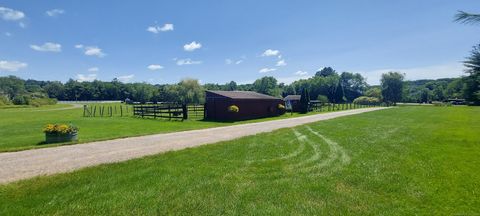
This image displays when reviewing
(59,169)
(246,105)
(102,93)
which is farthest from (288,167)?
(102,93)

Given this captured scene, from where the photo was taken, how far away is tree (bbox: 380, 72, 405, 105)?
9844cm

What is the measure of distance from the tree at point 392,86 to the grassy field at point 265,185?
100834 millimetres

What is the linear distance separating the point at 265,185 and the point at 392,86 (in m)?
107

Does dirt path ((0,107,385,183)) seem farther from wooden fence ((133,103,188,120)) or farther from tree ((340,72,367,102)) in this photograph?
tree ((340,72,367,102))

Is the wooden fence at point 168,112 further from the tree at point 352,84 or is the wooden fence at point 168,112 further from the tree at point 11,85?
the tree at point 11,85

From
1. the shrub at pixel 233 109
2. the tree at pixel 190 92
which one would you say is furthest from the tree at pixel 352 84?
the shrub at pixel 233 109

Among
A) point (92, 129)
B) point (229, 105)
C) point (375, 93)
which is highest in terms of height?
point (375, 93)

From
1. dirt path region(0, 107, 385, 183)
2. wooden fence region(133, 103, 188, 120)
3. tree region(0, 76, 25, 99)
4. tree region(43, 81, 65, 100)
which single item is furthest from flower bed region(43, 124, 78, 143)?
tree region(0, 76, 25, 99)

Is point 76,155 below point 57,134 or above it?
below

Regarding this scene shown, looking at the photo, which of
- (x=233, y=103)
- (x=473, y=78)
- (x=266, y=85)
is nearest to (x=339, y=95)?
(x=266, y=85)

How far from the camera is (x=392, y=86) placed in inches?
3912

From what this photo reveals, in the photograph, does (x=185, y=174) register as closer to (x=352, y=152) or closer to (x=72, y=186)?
(x=72, y=186)

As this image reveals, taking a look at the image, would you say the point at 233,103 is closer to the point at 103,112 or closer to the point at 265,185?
the point at 265,185

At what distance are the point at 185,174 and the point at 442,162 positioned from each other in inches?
265
